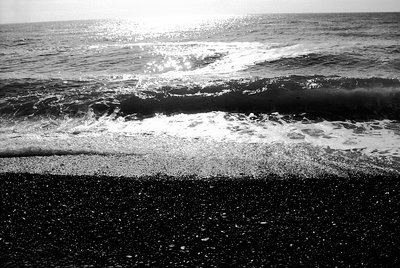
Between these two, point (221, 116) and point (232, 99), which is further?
point (232, 99)

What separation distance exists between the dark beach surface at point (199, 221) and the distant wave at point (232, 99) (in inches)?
169

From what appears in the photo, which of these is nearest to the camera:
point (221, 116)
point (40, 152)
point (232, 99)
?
point (40, 152)

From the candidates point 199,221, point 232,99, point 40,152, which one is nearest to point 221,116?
point 232,99

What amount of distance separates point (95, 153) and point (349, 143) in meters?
4.44

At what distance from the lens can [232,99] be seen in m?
9.26

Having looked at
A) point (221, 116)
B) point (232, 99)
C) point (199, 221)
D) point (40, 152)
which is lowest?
point (199, 221)

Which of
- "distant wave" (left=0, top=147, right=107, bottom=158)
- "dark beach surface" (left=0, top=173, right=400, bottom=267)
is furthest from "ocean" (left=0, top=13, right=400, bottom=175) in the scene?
"dark beach surface" (left=0, top=173, right=400, bottom=267)

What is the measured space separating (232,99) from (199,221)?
247 inches

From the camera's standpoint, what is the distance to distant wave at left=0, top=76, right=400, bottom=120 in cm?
Result: 846

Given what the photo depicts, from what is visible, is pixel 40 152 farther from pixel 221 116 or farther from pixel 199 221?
pixel 221 116

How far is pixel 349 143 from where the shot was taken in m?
5.74

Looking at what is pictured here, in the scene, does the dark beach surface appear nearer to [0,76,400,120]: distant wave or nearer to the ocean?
the ocean

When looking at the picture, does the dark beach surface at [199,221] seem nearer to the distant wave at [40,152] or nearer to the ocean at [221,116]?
the ocean at [221,116]

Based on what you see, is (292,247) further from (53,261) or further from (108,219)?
(53,261)
